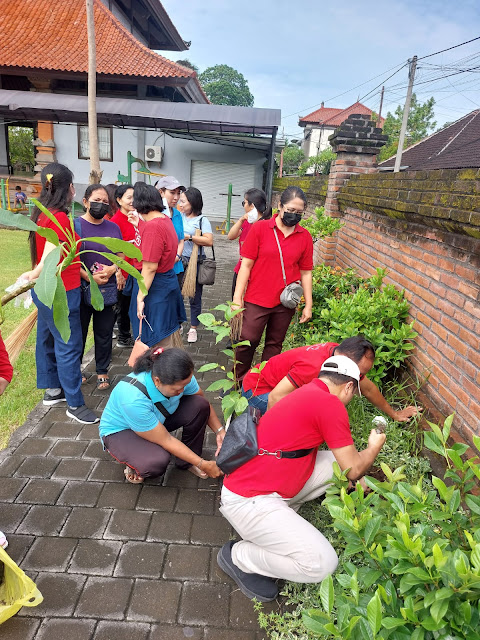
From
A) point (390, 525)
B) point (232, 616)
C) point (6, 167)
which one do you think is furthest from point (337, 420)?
point (6, 167)

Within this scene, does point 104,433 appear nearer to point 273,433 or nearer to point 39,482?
point 39,482

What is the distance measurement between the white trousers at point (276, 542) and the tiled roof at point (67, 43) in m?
14.1

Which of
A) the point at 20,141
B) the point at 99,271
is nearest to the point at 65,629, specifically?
the point at 99,271

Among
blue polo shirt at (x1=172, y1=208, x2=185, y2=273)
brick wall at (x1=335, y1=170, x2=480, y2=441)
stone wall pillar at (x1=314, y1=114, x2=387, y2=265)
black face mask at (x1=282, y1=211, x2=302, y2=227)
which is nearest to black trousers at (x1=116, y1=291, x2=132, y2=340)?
blue polo shirt at (x1=172, y1=208, x2=185, y2=273)

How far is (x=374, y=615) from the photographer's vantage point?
109 centimetres

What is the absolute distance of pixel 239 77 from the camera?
6412 centimetres

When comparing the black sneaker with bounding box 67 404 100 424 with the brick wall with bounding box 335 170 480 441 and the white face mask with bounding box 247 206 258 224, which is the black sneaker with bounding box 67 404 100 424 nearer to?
the brick wall with bounding box 335 170 480 441

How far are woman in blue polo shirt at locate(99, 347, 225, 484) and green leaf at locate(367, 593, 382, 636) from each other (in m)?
1.47

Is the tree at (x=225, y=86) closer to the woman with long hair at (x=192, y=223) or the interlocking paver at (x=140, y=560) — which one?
the woman with long hair at (x=192, y=223)

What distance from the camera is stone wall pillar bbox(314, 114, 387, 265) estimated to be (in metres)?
5.52

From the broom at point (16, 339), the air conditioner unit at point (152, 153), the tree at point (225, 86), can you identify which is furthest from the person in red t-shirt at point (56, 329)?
the tree at point (225, 86)

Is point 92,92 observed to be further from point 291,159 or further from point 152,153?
point 291,159

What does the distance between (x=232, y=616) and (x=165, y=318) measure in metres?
2.27

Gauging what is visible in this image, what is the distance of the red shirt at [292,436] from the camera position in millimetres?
1955
